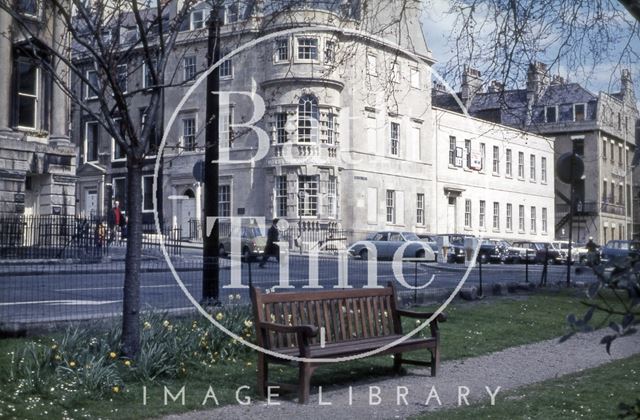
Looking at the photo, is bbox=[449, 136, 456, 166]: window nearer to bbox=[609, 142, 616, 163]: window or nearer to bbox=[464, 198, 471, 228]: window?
bbox=[464, 198, 471, 228]: window

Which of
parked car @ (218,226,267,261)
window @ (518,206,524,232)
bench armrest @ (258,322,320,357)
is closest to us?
bench armrest @ (258,322,320,357)

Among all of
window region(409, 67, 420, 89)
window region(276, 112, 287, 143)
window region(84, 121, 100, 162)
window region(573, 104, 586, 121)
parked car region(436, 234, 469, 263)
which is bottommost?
parked car region(436, 234, 469, 263)

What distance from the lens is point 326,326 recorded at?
30.9ft

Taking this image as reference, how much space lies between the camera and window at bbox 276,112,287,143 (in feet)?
61.1

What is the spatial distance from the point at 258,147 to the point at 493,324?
17.4 ft

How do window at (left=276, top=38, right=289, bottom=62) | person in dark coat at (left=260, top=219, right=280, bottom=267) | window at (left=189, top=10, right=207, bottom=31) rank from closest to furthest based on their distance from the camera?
window at (left=189, top=10, right=207, bottom=31) → window at (left=276, top=38, right=289, bottom=62) → person in dark coat at (left=260, top=219, right=280, bottom=267)

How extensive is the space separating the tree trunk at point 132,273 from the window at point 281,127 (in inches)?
363

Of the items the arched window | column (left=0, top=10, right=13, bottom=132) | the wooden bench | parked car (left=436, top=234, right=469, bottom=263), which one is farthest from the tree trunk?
column (left=0, top=10, right=13, bottom=132)

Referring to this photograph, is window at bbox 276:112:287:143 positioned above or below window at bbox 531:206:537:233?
above

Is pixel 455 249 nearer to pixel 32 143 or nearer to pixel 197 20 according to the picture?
pixel 32 143

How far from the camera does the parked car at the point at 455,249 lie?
3549 cm

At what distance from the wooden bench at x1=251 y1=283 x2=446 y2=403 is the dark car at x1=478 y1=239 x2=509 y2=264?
111 ft

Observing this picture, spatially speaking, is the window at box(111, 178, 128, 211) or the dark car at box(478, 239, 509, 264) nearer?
the dark car at box(478, 239, 509, 264)

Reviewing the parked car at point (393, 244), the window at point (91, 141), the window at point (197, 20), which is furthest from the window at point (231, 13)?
the window at point (91, 141)
